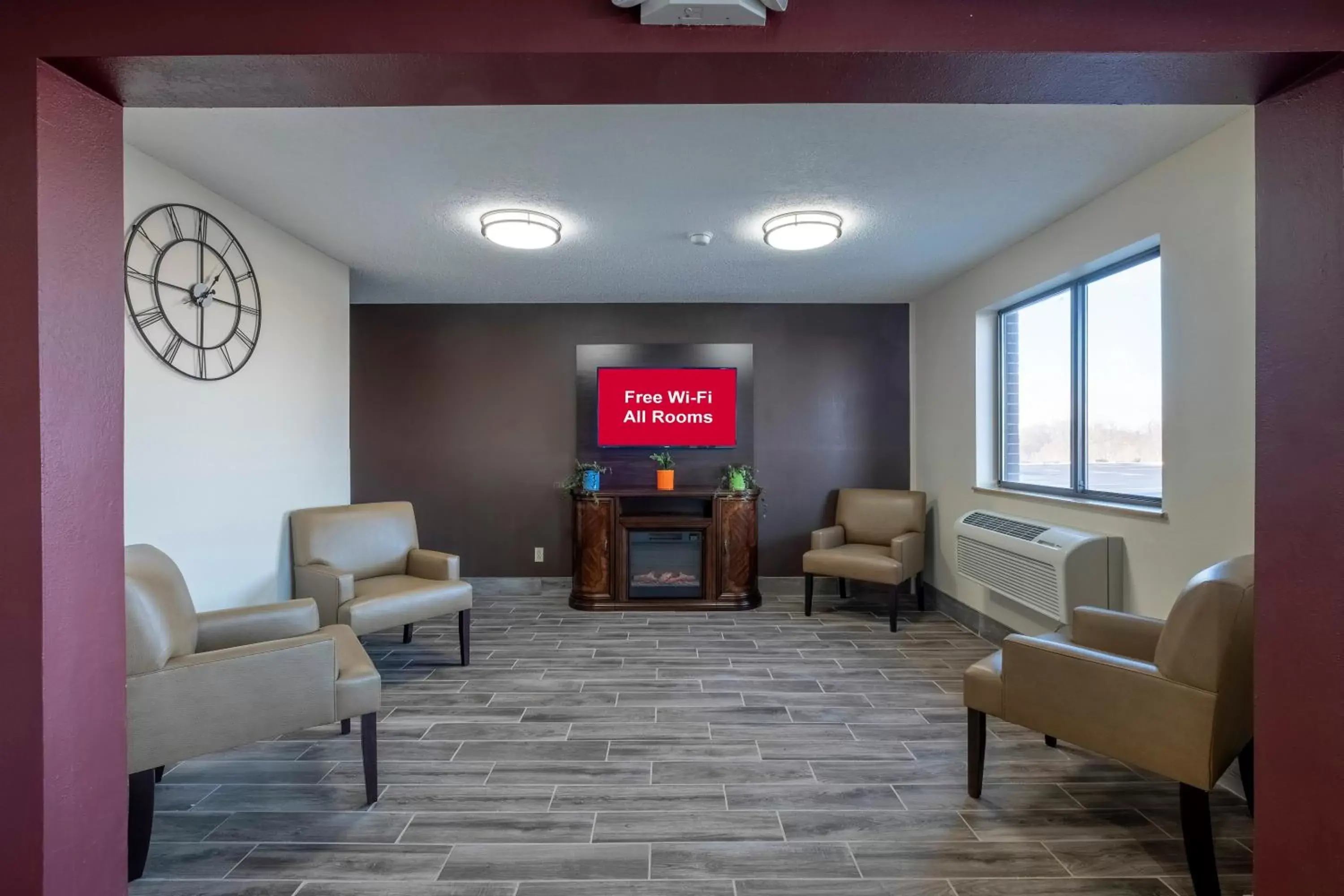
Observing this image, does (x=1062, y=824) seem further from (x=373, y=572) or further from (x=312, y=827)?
(x=373, y=572)

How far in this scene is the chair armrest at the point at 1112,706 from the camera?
1.70 metres

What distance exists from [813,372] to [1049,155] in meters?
2.82

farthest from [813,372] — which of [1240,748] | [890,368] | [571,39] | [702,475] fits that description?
[571,39]

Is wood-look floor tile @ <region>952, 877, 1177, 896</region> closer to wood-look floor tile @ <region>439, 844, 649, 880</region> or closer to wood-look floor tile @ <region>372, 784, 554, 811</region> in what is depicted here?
wood-look floor tile @ <region>439, 844, 649, 880</region>

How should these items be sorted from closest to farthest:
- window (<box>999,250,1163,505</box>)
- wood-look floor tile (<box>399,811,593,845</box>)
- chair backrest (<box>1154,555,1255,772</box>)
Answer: chair backrest (<box>1154,555,1255,772</box>), wood-look floor tile (<box>399,811,593,845</box>), window (<box>999,250,1163,505</box>)

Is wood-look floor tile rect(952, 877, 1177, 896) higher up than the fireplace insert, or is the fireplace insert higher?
the fireplace insert

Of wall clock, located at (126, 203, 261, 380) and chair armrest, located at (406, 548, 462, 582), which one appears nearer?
wall clock, located at (126, 203, 261, 380)

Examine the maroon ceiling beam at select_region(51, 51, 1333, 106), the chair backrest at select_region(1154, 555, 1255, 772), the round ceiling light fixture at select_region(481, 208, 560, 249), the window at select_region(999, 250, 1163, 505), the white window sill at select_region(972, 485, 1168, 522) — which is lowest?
the chair backrest at select_region(1154, 555, 1255, 772)

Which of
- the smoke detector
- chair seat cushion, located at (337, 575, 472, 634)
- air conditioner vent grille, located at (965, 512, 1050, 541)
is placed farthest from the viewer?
air conditioner vent grille, located at (965, 512, 1050, 541)

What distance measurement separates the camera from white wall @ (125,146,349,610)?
2521mm

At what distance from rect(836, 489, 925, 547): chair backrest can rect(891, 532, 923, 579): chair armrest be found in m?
0.15

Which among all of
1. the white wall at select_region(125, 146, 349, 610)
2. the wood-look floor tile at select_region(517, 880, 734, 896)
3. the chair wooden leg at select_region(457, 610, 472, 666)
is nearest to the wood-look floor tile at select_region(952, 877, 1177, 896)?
the wood-look floor tile at select_region(517, 880, 734, 896)

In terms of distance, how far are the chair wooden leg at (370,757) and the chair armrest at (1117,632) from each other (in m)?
Answer: 2.68

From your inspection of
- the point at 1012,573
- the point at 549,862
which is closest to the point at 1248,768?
the point at 1012,573
